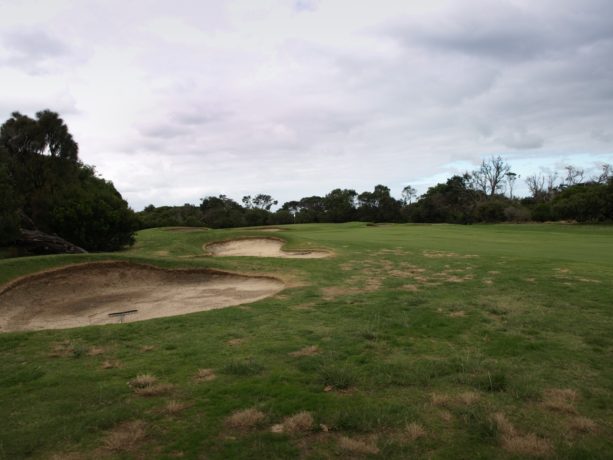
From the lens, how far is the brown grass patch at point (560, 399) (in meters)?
4.66

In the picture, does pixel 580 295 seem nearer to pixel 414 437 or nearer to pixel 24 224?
pixel 414 437

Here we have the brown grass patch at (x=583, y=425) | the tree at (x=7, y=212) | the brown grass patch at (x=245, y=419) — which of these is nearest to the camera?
the brown grass patch at (x=583, y=425)

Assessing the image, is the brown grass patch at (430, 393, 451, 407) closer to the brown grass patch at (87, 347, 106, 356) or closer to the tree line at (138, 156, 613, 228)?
the brown grass patch at (87, 347, 106, 356)

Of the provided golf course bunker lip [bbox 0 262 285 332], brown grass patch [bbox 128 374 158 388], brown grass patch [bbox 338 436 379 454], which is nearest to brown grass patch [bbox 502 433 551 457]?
brown grass patch [bbox 338 436 379 454]

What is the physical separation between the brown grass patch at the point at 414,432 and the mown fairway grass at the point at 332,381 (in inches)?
0.8

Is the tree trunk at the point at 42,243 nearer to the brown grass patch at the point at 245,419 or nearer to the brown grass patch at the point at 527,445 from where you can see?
the brown grass patch at the point at 245,419

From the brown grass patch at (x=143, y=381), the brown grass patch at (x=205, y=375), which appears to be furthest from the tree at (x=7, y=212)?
the brown grass patch at (x=205, y=375)

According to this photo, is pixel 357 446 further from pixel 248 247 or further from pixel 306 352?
pixel 248 247

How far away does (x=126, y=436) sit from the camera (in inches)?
163

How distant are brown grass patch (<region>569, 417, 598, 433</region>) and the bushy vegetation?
25857mm

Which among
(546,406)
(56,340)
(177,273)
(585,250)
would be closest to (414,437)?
(546,406)

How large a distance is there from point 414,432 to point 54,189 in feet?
89.8

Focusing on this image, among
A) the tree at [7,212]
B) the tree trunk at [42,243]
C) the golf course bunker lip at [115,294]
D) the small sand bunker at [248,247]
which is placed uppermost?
the tree at [7,212]

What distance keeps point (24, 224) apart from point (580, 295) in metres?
26.9
